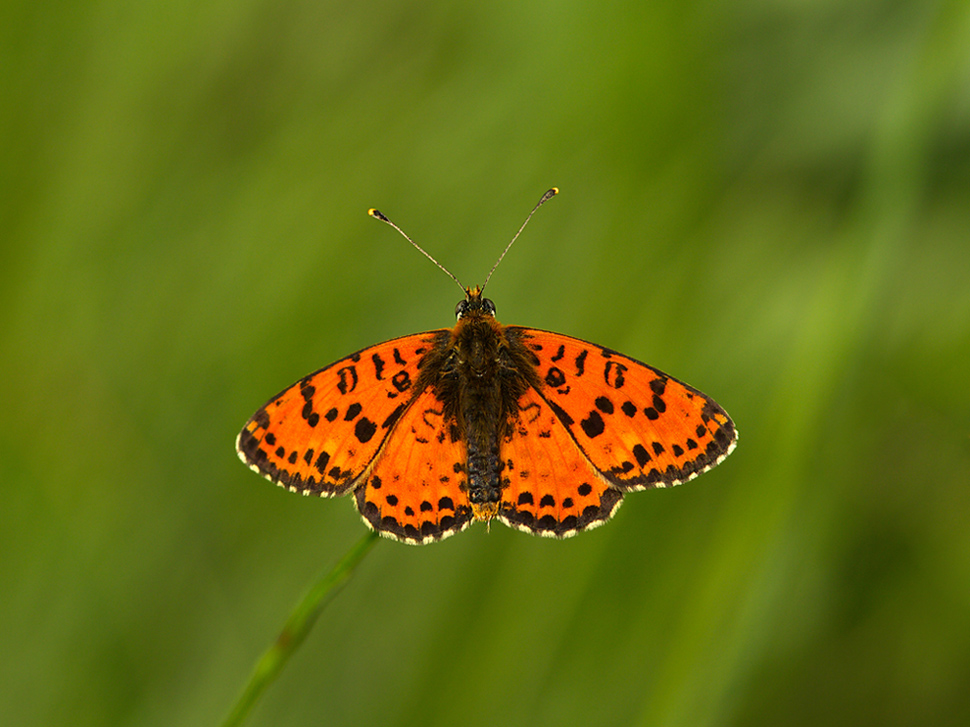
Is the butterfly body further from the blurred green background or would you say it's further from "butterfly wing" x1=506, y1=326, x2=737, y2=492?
the blurred green background

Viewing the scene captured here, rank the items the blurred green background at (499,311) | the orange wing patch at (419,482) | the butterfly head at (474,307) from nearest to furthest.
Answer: the orange wing patch at (419,482) < the butterfly head at (474,307) < the blurred green background at (499,311)

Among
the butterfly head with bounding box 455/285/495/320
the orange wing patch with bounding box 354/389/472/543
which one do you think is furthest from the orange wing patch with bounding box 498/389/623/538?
the butterfly head with bounding box 455/285/495/320

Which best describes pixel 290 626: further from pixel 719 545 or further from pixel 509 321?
pixel 509 321

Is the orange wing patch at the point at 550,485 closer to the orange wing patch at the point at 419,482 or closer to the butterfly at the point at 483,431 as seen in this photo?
the butterfly at the point at 483,431

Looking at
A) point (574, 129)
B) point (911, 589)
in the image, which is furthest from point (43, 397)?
point (911, 589)

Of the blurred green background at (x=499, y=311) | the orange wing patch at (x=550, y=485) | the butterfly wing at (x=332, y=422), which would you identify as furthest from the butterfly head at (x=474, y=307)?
the blurred green background at (x=499, y=311)

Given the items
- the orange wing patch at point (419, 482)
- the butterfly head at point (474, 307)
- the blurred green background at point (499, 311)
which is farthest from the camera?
the blurred green background at point (499, 311)

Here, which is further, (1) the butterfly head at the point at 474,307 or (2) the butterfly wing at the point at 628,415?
(1) the butterfly head at the point at 474,307

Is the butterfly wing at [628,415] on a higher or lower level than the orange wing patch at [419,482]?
higher
